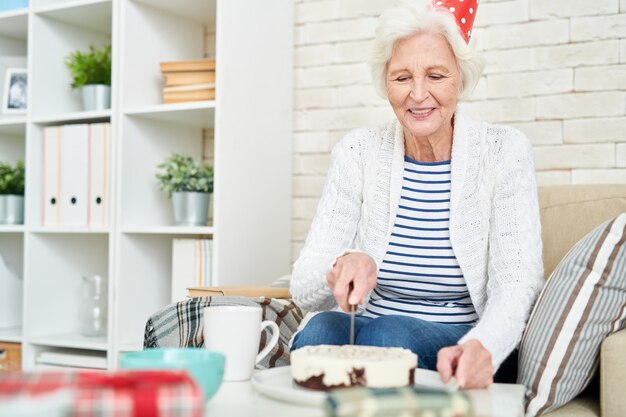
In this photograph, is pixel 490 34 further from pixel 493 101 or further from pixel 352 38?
pixel 352 38

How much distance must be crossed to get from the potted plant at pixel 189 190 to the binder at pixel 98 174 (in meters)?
0.24

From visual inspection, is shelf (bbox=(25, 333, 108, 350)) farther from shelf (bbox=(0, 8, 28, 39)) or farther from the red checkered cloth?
the red checkered cloth

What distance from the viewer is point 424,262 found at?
67.2 inches

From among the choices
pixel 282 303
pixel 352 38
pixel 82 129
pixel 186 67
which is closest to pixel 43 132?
pixel 82 129

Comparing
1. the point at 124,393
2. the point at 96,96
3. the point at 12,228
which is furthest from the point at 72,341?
the point at 124,393

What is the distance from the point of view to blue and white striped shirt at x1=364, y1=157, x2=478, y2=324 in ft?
5.55

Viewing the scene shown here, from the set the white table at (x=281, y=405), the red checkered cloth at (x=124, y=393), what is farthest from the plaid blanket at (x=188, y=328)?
the red checkered cloth at (x=124, y=393)

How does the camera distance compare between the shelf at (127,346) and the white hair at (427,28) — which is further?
the shelf at (127,346)

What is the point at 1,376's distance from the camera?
2.51 ft

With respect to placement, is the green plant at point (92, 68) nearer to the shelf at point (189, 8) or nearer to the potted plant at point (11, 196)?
the shelf at point (189, 8)

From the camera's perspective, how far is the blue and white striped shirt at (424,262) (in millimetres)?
1691

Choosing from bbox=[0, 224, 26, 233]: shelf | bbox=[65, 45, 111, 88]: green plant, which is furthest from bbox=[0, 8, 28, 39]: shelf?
bbox=[0, 224, 26, 233]: shelf

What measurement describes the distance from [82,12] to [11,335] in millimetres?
1214

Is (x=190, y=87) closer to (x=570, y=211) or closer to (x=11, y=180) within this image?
(x=11, y=180)
